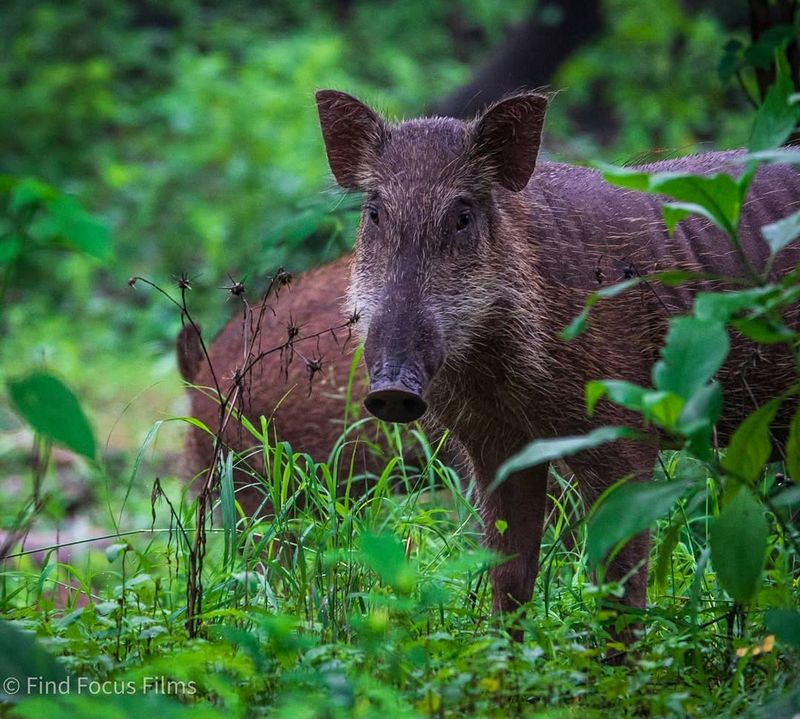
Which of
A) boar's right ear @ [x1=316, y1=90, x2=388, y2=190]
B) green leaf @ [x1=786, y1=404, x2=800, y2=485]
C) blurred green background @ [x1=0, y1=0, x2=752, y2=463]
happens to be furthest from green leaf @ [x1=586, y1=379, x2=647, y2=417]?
blurred green background @ [x1=0, y1=0, x2=752, y2=463]

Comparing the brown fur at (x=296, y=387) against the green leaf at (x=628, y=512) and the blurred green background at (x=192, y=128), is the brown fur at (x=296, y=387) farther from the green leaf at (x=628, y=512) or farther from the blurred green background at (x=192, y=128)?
the blurred green background at (x=192, y=128)

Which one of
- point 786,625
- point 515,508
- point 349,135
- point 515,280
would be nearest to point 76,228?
point 786,625

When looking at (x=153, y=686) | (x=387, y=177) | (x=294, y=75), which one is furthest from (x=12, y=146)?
(x=153, y=686)

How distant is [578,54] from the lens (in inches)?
424

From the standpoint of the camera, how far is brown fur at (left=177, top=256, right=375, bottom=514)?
484cm

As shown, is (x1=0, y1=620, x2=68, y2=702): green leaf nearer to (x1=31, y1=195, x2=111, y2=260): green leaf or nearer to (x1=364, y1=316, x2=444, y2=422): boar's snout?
(x1=31, y1=195, x2=111, y2=260): green leaf

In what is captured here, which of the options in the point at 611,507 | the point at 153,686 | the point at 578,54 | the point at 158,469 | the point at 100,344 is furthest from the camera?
the point at 578,54

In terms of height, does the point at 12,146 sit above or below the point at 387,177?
above

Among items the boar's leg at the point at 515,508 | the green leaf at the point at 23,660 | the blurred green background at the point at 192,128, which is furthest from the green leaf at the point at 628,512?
the blurred green background at the point at 192,128

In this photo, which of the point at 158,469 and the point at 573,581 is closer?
the point at 573,581

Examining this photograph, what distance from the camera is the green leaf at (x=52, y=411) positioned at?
2.23 m

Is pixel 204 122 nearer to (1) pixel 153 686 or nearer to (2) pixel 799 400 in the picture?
(2) pixel 799 400

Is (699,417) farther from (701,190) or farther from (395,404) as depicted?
(395,404)

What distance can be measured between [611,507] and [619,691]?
461 millimetres
